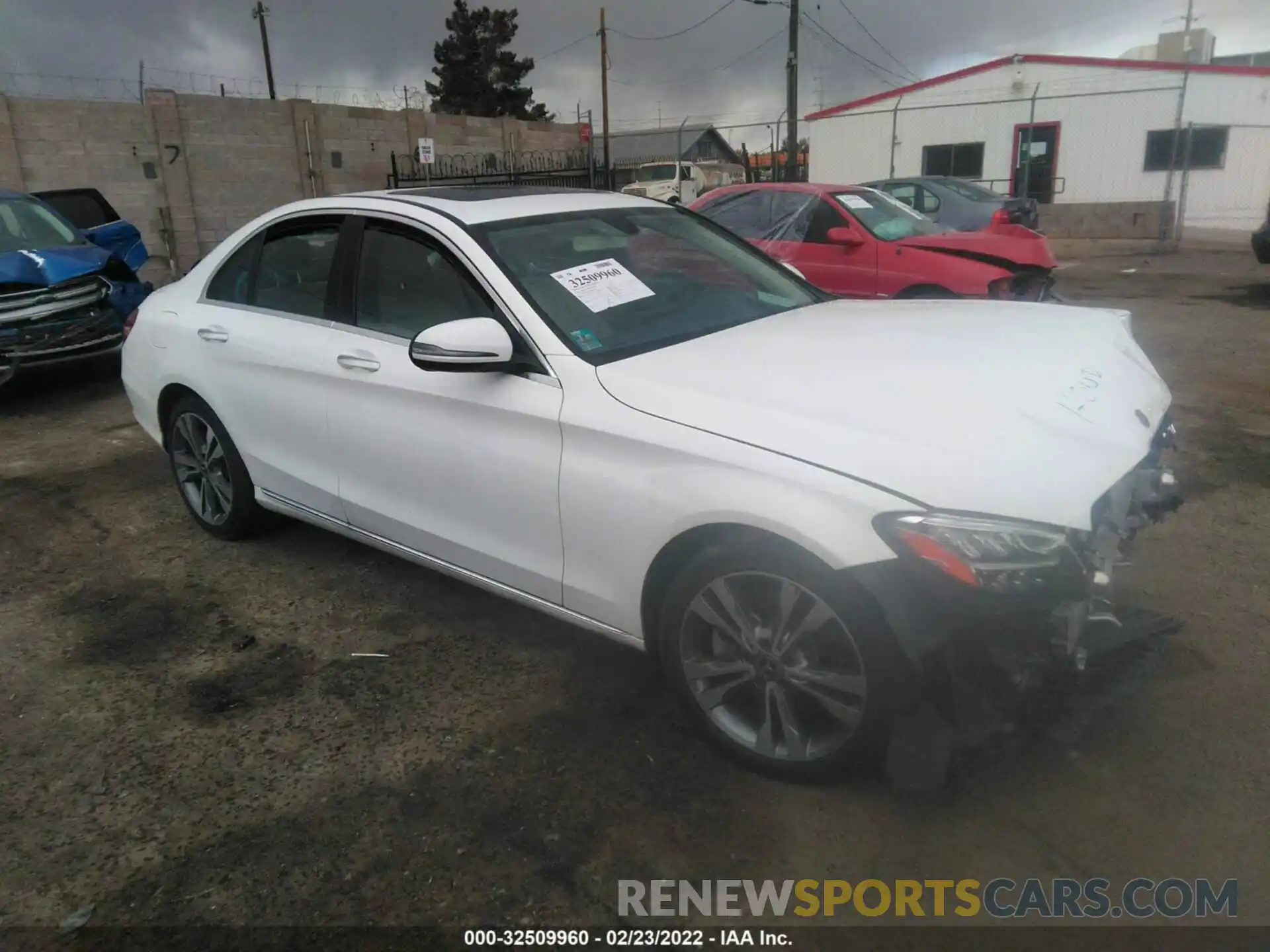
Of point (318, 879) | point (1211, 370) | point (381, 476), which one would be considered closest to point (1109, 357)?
point (381, 476)

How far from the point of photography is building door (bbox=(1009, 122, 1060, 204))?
23422mm

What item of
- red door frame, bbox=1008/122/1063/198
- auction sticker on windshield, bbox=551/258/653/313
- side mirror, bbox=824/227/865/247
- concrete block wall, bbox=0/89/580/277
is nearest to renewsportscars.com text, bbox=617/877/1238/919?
auction sticker on windshield, bbox=551/258/653/313

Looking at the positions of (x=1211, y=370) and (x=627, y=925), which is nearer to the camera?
(x=627, y=925)

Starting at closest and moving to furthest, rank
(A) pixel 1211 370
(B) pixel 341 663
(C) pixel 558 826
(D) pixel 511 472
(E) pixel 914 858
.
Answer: (E) pixel 914 858 < (C) pixel 558 826 < (D) pixel 511 472 < (B) pixel 341 663 < (A) pixel 1211 370

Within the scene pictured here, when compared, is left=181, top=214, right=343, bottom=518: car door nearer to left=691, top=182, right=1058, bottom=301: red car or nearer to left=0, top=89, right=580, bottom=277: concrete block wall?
left=691, top=182, right=1058, bottom=301: red car

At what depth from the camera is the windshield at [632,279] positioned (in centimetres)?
306

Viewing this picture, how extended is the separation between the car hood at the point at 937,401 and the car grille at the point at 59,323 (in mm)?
6489

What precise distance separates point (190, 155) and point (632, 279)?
658 inches

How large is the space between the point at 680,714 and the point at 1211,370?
6329 mm

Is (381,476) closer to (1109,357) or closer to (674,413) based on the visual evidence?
(674,413)

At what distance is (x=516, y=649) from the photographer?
3.48m

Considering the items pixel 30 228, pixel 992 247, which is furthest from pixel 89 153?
pixel 992 247

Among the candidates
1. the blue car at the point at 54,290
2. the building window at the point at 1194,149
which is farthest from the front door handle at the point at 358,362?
the building window at the point at 1194,149

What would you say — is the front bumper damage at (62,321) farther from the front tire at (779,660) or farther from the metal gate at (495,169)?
the metal gate at (495,169)
